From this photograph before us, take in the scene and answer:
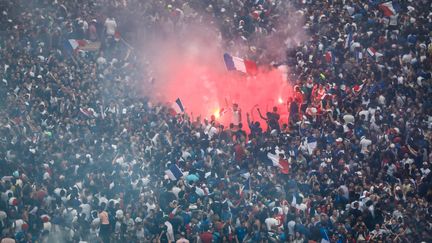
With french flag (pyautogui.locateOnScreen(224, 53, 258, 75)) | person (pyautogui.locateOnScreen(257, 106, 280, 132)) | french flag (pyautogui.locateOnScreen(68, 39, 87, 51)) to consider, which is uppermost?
french flag (pyautogui.locateOnScreen(224, 53, 258, 75))

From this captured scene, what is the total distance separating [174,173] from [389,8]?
855cm

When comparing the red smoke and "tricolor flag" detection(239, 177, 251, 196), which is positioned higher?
the red smoke

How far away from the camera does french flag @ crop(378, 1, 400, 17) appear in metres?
19.5

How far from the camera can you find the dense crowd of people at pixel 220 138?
13047 mm

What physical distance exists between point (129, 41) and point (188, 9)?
243 cm

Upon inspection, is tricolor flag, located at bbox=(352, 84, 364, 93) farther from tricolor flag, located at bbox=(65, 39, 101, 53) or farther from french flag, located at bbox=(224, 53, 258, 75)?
tricolor flag, located at bbox=(65, 39, 101, 53)

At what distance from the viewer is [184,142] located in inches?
618

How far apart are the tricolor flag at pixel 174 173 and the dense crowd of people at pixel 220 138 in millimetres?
21

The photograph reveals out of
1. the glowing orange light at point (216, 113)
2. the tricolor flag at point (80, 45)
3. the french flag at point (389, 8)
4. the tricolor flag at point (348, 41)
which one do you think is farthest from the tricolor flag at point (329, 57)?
the tricolor flag at point (80, 45)

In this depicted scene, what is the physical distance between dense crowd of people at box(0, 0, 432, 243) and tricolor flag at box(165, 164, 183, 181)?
2 cm

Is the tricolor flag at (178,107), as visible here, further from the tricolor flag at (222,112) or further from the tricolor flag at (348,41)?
the tricolor flag at (348,41)

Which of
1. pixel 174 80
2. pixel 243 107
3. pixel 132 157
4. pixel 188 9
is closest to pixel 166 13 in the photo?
pixel 188 9

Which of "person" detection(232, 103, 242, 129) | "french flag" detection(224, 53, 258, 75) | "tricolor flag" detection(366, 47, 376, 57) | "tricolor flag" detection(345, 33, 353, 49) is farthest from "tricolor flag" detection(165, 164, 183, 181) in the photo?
"tricolor flag" detection(345, 33, 353, 49)

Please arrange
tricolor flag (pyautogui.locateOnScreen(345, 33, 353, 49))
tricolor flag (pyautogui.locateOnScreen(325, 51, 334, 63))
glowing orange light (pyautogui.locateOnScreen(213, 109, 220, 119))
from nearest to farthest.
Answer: glowing orange light (pyautogui.locateOnScreen(213, 109, 220, 119)), tricolor flag (pyautogui.locateOnScreen(325, 51, 334, 63)), tricolor flag (pyautogui.locateOnScreen(345, 33, 353, 49))
